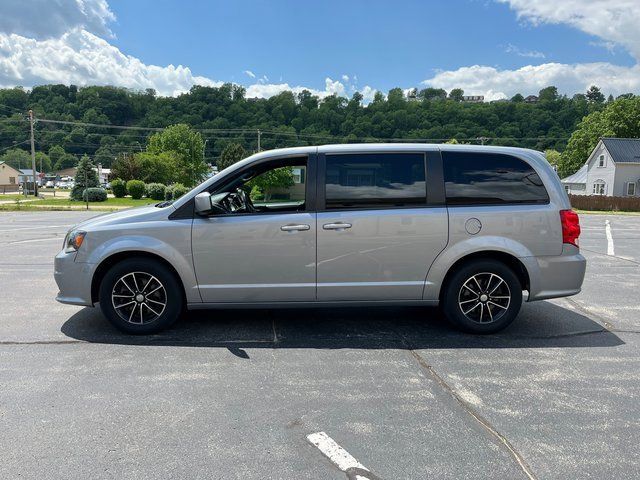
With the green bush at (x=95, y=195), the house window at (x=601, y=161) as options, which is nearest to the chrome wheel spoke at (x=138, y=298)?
the green bush at (x=95, y=195)

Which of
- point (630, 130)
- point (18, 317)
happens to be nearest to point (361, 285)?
point (18, 317)

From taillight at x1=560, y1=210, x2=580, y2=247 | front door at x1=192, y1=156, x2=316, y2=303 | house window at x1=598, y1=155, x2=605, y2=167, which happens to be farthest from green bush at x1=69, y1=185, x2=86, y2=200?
house window at x1=598, y1=155, x2=605, y2=167

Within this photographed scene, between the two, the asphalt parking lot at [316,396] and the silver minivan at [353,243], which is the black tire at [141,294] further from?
the asphalt parking lot at [316,396]

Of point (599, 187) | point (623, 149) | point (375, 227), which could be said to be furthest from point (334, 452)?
point (599, 187)

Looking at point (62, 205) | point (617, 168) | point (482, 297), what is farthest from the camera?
point (617, 168)

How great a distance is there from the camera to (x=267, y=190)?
18.9 feet

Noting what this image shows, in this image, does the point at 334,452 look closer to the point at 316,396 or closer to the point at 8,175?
the point at 316,396

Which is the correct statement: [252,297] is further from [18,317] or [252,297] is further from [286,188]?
[18,317]

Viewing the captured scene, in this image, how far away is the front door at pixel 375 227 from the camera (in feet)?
15.8

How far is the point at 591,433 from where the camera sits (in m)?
3.14

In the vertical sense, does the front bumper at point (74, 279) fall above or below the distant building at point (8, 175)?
below

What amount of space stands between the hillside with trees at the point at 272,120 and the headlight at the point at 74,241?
53.5 meters

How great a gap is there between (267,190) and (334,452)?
351cm

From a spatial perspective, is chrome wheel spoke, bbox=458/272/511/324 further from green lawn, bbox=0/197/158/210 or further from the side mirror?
green lawn, bbox=0/197/158/210
